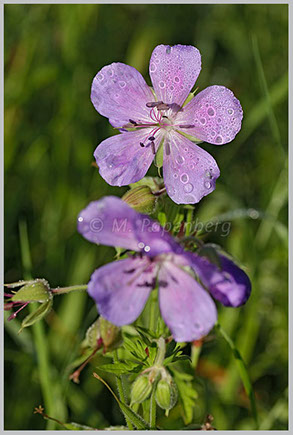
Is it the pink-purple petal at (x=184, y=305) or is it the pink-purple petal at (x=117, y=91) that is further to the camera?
the pink-purple petal at (x=117, y=91)

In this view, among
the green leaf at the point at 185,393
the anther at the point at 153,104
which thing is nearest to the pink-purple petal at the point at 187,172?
the anther at the point at 153,104

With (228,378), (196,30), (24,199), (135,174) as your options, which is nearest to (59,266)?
(24,199)

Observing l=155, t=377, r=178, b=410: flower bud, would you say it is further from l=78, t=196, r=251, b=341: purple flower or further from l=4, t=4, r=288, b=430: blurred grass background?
l=4, t=4, r=288, b=430: blurred grass background

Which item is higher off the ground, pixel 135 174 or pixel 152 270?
Result: pixel 135 174

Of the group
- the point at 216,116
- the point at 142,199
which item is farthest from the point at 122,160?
the point at 216,116

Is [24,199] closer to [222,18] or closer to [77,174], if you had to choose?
[77,174]

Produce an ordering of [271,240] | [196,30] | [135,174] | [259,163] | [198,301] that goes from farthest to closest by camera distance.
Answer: [196,30]
[259,163]
[271,240]
[135,174]
[198,301]

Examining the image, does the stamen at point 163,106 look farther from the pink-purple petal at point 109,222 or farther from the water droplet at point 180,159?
the pink-purple petal at point 109,222
